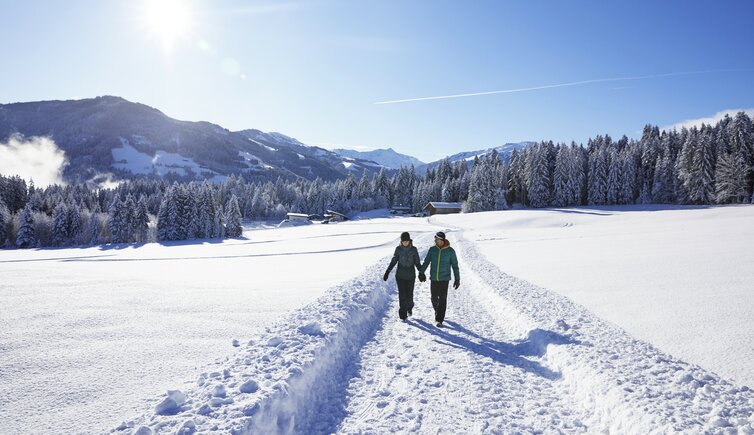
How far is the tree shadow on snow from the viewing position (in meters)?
6.78

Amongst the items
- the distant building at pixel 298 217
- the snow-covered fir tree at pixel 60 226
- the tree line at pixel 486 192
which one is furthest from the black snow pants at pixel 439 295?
the distant building at pixel 298 217

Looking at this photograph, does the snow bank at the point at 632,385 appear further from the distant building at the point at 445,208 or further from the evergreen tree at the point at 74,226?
the distant building at the point at 445,208

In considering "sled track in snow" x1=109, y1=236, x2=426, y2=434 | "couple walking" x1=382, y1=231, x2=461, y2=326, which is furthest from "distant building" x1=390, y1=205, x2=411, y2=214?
"sled track in snow" x1=109, y1=236, x2=426, y2=434

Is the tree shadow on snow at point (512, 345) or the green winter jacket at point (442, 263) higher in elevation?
the green winter jacket at point (442, 263)

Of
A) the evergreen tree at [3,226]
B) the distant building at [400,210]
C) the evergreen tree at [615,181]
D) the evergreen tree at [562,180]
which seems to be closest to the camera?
the evergreen tree at [3,226]

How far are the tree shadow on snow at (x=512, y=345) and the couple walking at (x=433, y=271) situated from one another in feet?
2.98

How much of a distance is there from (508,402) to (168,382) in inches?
204

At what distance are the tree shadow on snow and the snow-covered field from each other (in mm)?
46

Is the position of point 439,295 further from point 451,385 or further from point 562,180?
point 562,180

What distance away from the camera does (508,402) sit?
5449mm

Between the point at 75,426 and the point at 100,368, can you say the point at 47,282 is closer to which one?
the point at 100,368

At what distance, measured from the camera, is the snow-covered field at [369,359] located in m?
4.66

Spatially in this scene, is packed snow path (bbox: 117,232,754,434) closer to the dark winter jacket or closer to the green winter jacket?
the green winter jacket

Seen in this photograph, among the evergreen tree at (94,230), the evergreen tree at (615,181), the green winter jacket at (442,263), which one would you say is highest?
the evergreen tree at (615,181)
